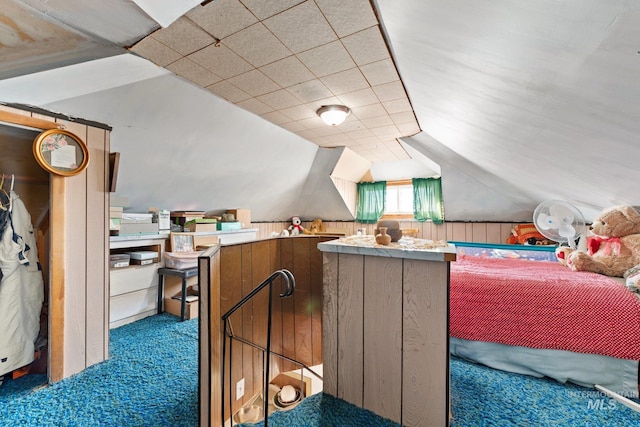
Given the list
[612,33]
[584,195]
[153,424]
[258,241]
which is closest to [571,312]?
[584,195]

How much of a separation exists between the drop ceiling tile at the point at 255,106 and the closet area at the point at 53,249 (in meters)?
1.11

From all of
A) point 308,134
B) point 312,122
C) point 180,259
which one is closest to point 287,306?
point 180,259

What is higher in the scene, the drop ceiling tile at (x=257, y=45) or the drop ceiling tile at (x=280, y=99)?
the drop ceiling tile at (x=280, y=99)

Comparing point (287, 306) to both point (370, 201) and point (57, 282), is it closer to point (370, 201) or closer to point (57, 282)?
point (57, 282)

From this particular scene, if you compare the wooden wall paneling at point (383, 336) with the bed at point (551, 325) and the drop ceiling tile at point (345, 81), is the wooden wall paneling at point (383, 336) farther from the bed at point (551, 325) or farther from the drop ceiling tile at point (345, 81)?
the drop ceiling tile at point (345, 81)

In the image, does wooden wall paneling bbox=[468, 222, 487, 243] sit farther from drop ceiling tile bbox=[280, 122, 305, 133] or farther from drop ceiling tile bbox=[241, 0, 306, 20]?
drop ceiling tile bbox=[241, 0, 306, 20]

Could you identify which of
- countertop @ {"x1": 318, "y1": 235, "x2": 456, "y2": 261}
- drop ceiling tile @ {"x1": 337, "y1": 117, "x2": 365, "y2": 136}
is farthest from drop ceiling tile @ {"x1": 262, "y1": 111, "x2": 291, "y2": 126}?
countertop @ {"x1": 318, "y1": 235, "x2": 456, "y2": 261}

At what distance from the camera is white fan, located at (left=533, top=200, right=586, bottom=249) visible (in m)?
2.34

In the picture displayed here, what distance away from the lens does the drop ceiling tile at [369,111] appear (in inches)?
98.8

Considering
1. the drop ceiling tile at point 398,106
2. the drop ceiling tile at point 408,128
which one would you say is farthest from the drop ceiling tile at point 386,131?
the drop ceiling tile at point 398,106

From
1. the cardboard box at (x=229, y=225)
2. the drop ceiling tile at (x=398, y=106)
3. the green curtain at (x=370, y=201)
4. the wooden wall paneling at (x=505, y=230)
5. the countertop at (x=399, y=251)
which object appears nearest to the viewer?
the countertop at (x=399, y=251)

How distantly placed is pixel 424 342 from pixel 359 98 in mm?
1976

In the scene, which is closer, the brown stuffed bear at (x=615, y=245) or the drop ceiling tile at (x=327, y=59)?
Answer: the drop ceiling tile at (x=327, y=59)

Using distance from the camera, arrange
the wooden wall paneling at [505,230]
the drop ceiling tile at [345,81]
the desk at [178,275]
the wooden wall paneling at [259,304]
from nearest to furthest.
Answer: the wooden wall paneling at [259,304] < the drop ceiling tile at [345,81] < the desk at [178,275] < the wooden wall paneling at [505,230]
